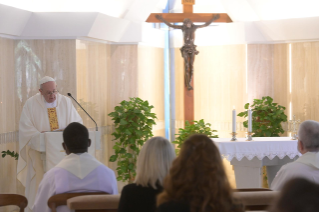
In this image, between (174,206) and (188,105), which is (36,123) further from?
(174,206)

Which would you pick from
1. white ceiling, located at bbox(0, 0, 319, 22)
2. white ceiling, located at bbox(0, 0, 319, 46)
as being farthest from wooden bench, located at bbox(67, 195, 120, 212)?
white ceiling, located at bbox(0, 0, 319, 22)

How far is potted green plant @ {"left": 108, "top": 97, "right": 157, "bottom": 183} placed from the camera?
7.75 metres

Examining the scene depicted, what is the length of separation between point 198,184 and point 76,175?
4.88 feet

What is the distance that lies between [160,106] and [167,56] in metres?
1.13

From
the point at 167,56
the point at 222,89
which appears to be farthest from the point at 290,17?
the point at 167,56

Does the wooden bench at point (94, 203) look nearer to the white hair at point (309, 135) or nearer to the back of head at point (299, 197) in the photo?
the back of head at point (299, 197)

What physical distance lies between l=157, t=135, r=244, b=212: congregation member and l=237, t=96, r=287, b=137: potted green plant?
19.2 feet

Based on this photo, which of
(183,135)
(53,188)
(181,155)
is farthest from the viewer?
(183,135)

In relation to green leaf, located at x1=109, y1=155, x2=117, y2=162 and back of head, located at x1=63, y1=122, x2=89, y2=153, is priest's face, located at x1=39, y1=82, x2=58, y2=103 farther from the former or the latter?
back of head, located at x1=63, y1=122, x2=89, y2=153

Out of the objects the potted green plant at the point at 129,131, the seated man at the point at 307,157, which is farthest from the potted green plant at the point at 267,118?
the seated man at the point at 307,157

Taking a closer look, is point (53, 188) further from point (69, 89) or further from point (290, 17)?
point (290, 17)

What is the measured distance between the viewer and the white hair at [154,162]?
2602mm

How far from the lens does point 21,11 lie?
21.9 feet

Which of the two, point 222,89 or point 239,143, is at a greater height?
A: point 222,89
